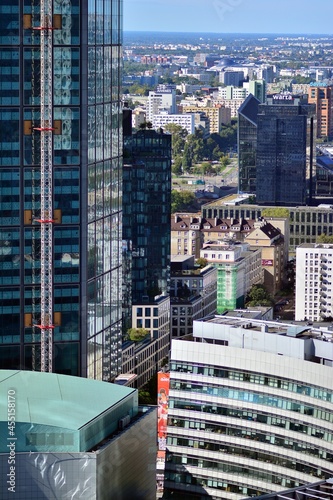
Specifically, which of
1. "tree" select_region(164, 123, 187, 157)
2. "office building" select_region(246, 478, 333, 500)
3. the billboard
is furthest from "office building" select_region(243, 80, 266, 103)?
"office building" select_region(246, 478, 333, 500)

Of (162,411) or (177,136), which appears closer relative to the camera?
(162,411)

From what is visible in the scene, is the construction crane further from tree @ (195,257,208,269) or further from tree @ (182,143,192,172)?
tree @ (182,143,192,172)

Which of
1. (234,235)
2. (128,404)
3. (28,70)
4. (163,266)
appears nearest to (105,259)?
(28,70)

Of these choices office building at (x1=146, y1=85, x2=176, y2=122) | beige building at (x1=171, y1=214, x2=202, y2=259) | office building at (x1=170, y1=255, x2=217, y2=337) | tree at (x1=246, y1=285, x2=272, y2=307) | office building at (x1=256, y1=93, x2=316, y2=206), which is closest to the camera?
office building at (x1=170, y1=255, x2=217, y2=337)

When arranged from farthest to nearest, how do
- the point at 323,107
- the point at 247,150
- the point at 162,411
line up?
the point at 323,107 → the point at 247,150 → the point at 162,411

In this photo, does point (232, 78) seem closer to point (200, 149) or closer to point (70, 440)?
point (200, 149)

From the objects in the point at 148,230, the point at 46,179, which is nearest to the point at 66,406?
the point at 46,179

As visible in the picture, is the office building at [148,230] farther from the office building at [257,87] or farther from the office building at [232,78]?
the office building at [232,78]
